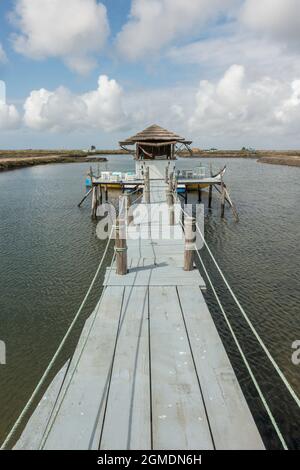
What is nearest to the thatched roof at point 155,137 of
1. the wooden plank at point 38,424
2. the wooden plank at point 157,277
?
the wooden plank at point 157,277

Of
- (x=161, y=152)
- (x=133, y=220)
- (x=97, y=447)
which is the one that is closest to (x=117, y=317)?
(x=97, y=447)

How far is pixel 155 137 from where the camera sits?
27.7 meters

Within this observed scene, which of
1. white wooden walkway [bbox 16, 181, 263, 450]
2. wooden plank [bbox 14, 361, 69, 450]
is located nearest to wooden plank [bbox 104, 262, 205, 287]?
white wooden walkway [bbox 16, 181, 263, 450]

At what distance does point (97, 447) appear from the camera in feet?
11.7

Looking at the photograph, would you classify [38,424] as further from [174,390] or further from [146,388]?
[174,390]

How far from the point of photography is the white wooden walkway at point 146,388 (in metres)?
3.67

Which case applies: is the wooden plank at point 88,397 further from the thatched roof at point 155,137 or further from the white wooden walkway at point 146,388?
the thatched roof at point 155,137

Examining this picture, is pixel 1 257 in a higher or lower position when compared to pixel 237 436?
lower

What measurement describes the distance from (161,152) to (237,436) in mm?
28879

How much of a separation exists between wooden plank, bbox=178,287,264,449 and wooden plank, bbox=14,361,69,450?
2.40 meters

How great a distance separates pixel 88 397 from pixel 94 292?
8.57 meters

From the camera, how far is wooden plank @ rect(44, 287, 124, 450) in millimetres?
3650
